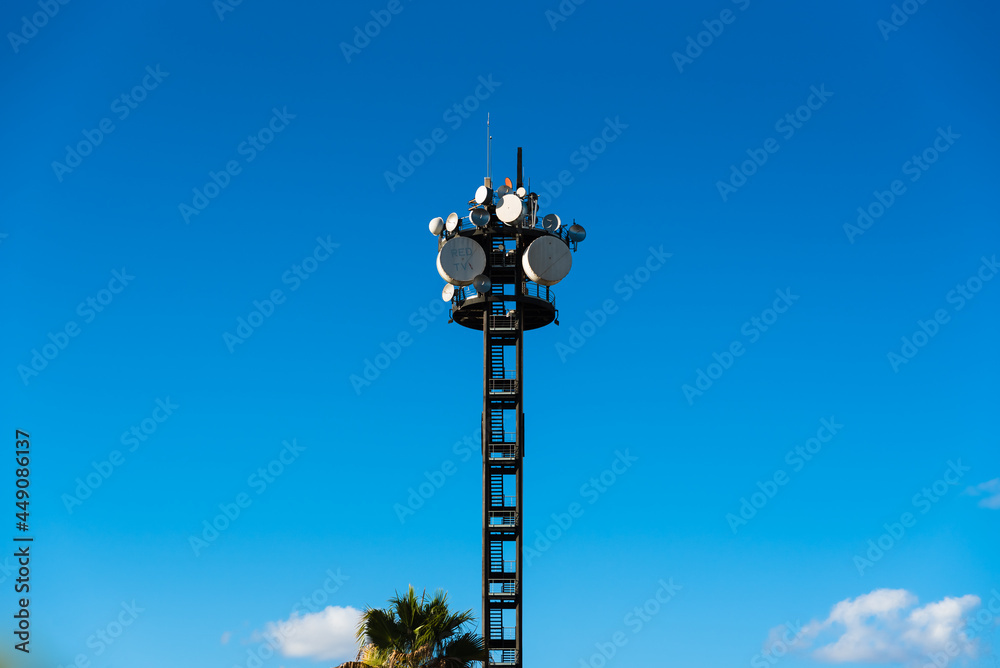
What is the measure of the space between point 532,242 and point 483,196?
14.8 feet

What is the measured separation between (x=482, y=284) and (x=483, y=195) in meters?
6.06

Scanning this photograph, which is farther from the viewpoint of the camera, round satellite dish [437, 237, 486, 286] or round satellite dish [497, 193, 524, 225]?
round satellite dish [437, 237, 486, 286]

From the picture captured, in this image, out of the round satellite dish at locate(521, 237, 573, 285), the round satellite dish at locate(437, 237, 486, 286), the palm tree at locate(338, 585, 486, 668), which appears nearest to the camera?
the palm tree at locate(338, 585, 486, 668)

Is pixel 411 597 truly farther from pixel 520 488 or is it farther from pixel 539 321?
pixel 539 321

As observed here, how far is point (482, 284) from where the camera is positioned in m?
77.9

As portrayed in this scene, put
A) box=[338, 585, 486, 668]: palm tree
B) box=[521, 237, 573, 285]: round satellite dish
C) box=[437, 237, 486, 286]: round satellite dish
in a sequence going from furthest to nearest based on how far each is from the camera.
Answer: box=[437, 237, 486, 286]: round satellite dish → box=[521, 237, 573, 285]: round satellite dish → box=[338, 585, 486, 668]: palm tree

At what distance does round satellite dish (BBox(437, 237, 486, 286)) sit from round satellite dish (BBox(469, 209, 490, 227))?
3.99 feet

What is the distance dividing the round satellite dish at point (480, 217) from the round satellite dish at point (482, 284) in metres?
3.45

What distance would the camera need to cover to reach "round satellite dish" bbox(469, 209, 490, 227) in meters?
78.2

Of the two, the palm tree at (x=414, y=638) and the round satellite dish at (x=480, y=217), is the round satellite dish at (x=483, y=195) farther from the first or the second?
the palm tree at (x=414, y=638)

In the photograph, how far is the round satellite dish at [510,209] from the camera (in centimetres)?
7775

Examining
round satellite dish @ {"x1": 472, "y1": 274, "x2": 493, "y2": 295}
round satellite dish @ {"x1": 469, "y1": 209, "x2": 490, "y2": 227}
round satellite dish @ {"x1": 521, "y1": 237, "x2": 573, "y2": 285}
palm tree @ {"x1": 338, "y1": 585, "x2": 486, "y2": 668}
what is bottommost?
palm tree @ {"x1": 338, "y1": 585, "x2": 486, "y2": 668}

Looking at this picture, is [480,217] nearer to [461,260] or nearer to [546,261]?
[461,260]

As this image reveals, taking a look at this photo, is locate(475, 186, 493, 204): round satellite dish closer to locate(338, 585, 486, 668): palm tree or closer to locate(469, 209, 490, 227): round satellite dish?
locate(469, 209, 490, 227): round satellite dish
